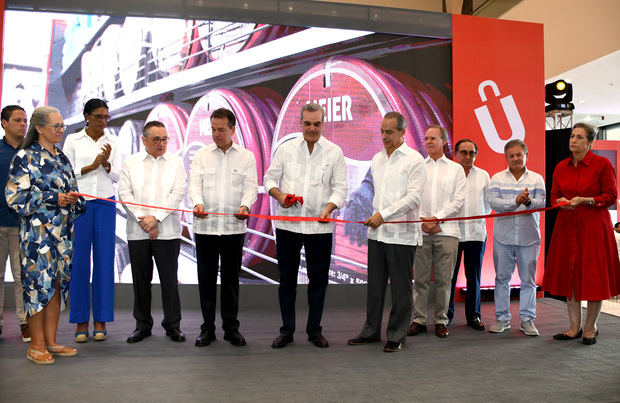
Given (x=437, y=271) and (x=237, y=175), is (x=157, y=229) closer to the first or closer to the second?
(x=237, y=175)

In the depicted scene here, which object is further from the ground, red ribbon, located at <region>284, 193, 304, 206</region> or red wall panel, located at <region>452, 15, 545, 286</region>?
red wall panel, located at <region>452, 15, 545, 286</region>

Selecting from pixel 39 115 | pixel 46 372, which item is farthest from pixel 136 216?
pixel 46 372

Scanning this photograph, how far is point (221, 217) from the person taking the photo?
3.75 m

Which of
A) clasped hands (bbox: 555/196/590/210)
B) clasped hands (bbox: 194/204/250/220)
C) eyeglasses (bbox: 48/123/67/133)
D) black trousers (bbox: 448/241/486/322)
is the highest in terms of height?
eyeglasses (bbox: 48/123/67/133)

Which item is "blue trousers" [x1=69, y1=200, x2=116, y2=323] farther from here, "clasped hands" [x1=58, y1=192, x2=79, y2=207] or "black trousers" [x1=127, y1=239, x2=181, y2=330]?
"clasped hands" [x1=58, y1=192, x2=79, y2=207]

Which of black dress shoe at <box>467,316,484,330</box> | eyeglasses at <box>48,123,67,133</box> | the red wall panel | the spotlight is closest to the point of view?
eyeglasses at <box>48,123,67,133</box>

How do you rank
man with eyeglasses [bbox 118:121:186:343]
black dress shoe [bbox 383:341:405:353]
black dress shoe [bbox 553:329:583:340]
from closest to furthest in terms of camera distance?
black dress shoe [bbox 383:341:405:353], man with eyeglasses [bbox 118:121:186:343], black dress shoe [bbox 553:329:583:340]

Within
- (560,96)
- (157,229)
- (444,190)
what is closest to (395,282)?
(444,190)

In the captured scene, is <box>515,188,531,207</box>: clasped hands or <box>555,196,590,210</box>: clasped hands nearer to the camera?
<box>555,196,590,210</box>: clasped hands

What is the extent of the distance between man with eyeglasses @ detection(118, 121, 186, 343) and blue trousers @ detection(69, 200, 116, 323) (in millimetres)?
174

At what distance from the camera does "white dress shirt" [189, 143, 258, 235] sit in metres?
3.80

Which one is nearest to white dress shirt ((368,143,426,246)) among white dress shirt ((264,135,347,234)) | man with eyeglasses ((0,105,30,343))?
white dress shirt ((264,135,347,234))

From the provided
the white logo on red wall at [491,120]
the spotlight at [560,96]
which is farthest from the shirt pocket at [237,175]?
the spotlight at [560,96]

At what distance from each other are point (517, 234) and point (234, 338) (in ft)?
8.47
